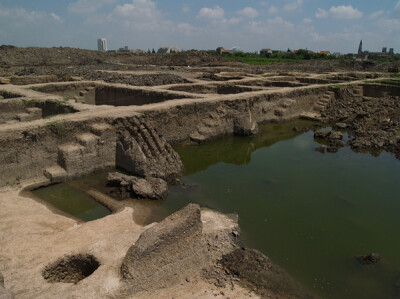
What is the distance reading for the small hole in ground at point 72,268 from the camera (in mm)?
4141

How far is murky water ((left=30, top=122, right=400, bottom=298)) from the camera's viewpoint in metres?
5.01

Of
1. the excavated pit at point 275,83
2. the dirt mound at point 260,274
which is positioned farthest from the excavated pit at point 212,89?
the dirt mound at point 260,274

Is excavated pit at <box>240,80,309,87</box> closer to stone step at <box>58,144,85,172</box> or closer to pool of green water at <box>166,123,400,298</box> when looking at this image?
pool of green water at <box>166,123,400,298</box>

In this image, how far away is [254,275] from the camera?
471 cm

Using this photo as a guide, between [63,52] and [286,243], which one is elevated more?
[63,52]

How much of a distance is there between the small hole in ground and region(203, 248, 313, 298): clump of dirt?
4.60 feet

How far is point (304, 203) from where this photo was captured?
698 centimetres

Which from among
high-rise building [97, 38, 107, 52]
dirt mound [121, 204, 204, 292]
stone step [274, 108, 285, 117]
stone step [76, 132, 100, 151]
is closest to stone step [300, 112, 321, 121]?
stone step [274, 108, 285, 117]

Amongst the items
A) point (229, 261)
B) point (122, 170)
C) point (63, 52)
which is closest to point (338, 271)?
point (229, 261)

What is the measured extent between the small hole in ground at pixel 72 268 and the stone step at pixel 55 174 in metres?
3.20

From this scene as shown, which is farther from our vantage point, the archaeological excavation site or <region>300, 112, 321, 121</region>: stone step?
<region>300, 112, 321, 121</region>: stone step

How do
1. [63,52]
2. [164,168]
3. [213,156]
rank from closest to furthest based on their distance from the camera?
[164,168], [213,156], [63,52]

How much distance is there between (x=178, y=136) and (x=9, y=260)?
20.6ft

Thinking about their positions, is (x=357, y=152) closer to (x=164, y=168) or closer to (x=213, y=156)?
(x=213, y=156)
